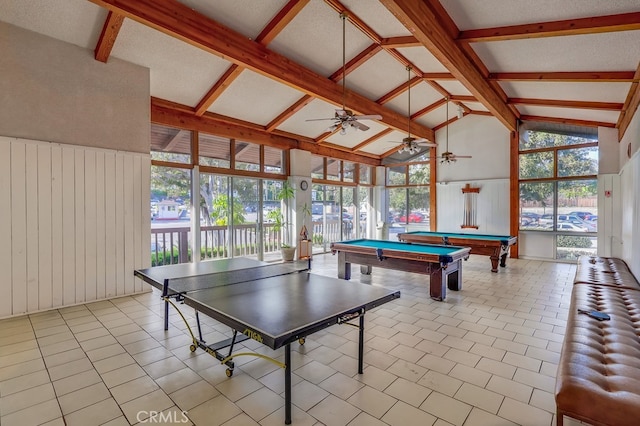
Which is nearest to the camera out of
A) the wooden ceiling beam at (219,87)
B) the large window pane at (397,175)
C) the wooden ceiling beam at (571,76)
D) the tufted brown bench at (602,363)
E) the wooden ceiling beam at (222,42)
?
→ the tufted brown bench at (602,363)

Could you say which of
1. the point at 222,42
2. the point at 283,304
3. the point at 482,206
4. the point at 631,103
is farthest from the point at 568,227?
the point at 222,42

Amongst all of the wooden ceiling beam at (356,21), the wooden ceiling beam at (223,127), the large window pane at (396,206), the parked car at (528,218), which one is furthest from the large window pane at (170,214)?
the parked car at (528,218)

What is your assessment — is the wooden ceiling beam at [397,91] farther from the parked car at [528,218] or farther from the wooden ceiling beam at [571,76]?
the parked car at [528,218]

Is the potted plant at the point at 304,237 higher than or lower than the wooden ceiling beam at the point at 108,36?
lower

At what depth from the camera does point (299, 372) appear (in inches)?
107

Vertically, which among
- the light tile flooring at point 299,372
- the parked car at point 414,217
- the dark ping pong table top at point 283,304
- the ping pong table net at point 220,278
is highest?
A: the parked car at point 414,217

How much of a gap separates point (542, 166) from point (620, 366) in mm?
7675

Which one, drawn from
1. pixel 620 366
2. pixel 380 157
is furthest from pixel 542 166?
pixel 620 366

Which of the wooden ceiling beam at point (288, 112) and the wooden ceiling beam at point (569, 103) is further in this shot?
the wooden ceiling beam at point (288, 112)

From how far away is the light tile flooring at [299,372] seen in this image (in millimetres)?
2176

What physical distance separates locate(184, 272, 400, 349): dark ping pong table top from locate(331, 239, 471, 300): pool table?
213 centimetres

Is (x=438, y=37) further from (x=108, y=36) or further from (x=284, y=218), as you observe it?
(x=284, y=218)

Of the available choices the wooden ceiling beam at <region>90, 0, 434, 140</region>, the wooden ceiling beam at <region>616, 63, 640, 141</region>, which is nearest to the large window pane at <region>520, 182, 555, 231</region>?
the wooden ceiling beam at <region>616, 63, 640, 141</region>

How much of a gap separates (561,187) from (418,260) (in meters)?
5.54
